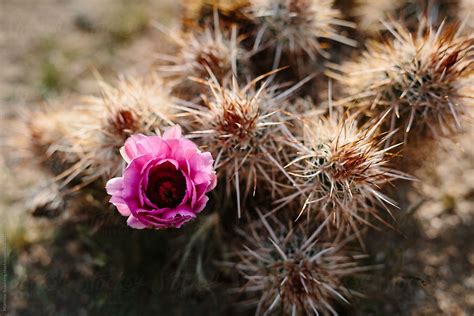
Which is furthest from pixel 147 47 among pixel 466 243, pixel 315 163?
pixel 466 243

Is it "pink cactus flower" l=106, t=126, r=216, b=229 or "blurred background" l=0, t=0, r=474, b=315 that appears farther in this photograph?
"blurred background" l=0, t=0, r=474, b=315

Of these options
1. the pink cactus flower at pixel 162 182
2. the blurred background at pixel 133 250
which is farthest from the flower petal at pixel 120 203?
the blurred background at pixel 133 250

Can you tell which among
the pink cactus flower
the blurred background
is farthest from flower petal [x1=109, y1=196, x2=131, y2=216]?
the blurred background

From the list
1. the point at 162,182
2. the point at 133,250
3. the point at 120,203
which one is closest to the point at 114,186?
the point at 120,203

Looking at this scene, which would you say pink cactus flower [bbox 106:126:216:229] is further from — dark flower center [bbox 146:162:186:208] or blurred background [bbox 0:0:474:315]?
blurred background [bbox 0:0:474:315]

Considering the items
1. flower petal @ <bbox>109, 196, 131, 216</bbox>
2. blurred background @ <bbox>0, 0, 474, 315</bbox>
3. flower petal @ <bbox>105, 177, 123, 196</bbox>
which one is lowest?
blurred background @ <bbox>0, 0, 474, 315</bbox>

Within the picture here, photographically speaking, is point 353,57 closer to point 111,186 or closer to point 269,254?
point 269,254

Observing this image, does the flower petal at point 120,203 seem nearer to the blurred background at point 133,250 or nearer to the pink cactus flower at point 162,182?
the pink cactus flower at point 162,182
